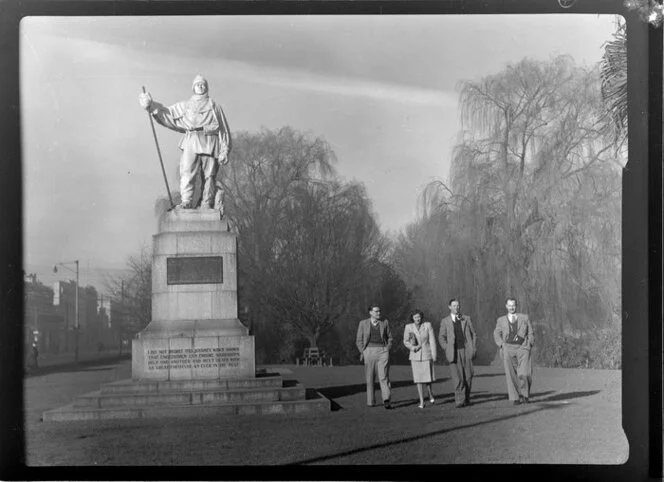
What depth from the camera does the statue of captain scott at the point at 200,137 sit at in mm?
11188

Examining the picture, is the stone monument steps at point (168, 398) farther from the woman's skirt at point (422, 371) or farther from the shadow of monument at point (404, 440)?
the shadow of monument at point (404, 440)

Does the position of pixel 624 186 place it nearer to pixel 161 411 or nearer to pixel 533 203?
pixel 161 411

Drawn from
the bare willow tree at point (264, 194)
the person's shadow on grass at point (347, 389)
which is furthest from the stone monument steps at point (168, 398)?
the bare willow tree at point (264, 194)

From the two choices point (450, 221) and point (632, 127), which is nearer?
point (632, 127)

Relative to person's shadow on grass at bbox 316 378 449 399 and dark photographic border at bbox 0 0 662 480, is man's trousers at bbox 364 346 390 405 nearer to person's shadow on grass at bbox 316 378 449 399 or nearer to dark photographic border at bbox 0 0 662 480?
person's shadow on grass at bbox 316 378 449 399

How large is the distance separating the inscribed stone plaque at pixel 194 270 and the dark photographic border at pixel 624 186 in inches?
174

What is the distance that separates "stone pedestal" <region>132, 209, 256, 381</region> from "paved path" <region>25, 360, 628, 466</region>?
1.30 metres

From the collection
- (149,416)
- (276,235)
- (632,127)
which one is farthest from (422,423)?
(276,235)

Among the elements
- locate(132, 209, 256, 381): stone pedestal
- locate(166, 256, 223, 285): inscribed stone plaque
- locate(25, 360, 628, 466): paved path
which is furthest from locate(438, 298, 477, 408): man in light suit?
locate(166, 256, 223, 285): inscribed stone plaque

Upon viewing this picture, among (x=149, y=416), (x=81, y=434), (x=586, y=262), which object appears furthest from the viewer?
(x=586, y=262)

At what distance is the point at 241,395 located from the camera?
1027 centimetres

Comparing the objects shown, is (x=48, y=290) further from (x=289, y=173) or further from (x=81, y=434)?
(x=289, y=173)

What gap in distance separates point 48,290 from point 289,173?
12129mm

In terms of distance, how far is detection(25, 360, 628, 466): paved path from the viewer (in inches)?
295
